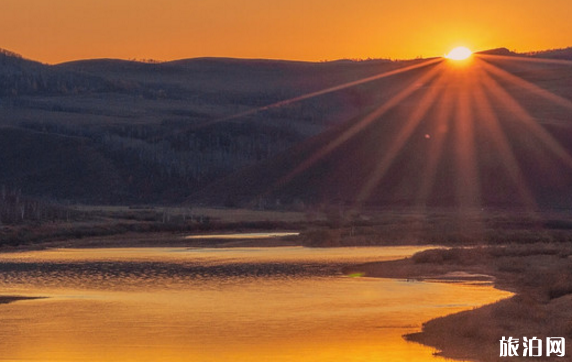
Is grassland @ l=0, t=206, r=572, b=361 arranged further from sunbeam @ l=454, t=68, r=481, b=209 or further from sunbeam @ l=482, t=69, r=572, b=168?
sunbeam @ l=482, t=69, r=572, b=168

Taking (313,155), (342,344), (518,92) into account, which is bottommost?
(342,344)

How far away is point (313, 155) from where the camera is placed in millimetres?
147000

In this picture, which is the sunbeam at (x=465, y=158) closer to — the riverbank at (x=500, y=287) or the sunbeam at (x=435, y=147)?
the sunbeam at (x=435, y=147)

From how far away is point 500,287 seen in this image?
134 ft

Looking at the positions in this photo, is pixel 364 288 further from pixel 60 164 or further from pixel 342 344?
pixel 60 164

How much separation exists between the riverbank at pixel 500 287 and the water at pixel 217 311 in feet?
3.18

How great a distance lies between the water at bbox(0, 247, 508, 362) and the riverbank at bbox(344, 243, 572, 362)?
3.18 feet

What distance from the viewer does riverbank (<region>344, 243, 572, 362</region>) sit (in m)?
27.5

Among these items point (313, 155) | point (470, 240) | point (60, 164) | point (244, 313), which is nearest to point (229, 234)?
point (470, 240)

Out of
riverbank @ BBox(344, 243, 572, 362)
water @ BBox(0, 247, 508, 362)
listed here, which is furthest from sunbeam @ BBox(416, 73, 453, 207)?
water @ BBox(0, 247, 508, 362)

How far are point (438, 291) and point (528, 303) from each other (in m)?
7.94

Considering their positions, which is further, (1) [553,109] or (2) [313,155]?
(1) [553,109]

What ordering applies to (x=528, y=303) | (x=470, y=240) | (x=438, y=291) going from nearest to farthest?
(x=528, y=303) < (x=438, y=291) < (x=470, y=240)

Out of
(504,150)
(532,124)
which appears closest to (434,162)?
(504,150)
